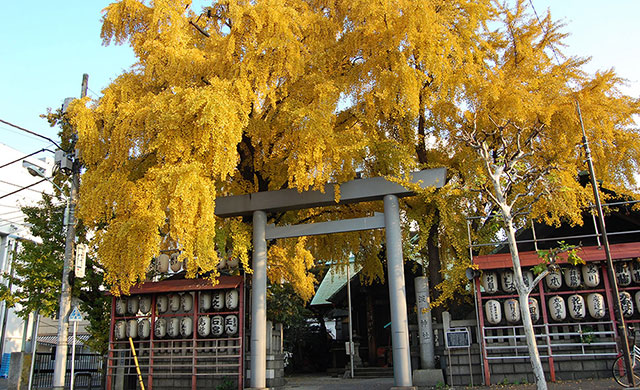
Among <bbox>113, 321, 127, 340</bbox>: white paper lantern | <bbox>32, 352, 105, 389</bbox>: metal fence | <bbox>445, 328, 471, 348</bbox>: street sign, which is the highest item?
<bbox>113, 321, 127, 340</bbox>: white paper lantern

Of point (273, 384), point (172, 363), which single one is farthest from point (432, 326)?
point (172, 363)

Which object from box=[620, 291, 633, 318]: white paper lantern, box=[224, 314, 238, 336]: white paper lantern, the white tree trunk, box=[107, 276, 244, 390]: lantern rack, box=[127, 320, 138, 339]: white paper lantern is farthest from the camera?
box=[127, 320, 138, 339]: white paper lantern

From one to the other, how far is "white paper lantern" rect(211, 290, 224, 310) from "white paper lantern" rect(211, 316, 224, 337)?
301 millimetres

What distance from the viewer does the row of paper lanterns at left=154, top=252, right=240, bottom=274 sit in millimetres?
14268

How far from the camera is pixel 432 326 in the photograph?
12.7 metres

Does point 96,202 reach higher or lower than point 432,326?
higher

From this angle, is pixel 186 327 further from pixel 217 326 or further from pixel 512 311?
pixel 512 311

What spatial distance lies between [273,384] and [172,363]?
2.94 m

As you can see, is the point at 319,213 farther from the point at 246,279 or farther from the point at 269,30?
the point at 269,30

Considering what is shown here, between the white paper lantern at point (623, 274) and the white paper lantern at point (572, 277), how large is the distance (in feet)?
2.92

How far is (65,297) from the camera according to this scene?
11430 mm

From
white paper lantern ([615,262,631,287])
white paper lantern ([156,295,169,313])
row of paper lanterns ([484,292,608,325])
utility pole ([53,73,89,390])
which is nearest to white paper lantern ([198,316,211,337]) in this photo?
white paper lantern ([156,295,169,313])

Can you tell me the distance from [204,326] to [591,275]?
1013 cm

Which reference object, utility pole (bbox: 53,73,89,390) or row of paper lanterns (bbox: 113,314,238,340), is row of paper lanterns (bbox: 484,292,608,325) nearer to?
row of paper lanterns (bbox: 113,314,238,340)
